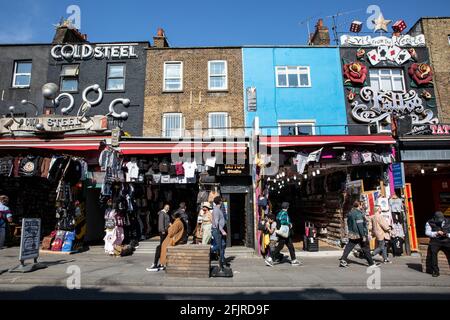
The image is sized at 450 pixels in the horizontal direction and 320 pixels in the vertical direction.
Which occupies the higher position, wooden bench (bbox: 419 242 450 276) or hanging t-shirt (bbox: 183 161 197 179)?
hanging t-shirt (bbox: 183 161 197 179)

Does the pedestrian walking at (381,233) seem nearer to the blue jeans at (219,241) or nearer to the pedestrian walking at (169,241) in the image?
the blue jeans at (219,241)

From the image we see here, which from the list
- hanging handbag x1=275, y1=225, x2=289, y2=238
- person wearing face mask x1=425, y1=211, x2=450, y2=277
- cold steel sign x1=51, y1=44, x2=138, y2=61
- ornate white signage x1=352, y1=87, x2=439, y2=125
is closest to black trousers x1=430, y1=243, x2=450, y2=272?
person wearing face mask x1=425, y1=211, x2=450, y2=277

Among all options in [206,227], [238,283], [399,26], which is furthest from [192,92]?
[399,26]

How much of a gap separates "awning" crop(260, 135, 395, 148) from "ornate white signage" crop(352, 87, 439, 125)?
3.97 meters

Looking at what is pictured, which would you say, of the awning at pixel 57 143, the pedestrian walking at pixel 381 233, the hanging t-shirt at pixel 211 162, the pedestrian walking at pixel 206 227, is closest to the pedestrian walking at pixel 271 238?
the pedestrian walking at pixel 206 227

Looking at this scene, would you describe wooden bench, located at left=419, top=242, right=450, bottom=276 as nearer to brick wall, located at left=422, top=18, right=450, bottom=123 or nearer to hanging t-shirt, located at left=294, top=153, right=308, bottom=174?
hanging t-shirt, located at left=294, top=153, right=308, bottom=174

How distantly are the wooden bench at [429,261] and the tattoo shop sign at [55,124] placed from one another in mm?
12926

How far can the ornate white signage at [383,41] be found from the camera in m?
17.5

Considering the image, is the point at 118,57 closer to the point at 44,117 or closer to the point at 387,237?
the point at 44,117

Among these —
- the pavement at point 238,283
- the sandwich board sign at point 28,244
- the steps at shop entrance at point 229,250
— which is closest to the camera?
the pavement at point 238,283

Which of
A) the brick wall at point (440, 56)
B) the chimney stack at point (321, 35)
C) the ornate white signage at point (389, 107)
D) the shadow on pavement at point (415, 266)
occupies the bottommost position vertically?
the shadow on pavement at point (415, 266)

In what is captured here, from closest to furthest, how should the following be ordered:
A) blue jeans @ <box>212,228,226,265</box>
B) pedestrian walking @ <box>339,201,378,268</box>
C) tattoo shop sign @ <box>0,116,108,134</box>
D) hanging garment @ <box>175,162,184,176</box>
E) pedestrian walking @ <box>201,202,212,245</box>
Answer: blue jeans @ <box>212,228,226,265</box>
pedestrian walking @ <box>339,201,378,268</box>
pedestrian walking @ <box>201,202,212,245</box>
hanging garment @ <box>175,162,184,176</box>
tattoo shop sign @ <box>0,116,108,134</box>

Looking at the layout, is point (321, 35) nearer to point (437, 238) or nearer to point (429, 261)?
point (437, 238)

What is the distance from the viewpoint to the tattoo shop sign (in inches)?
538
